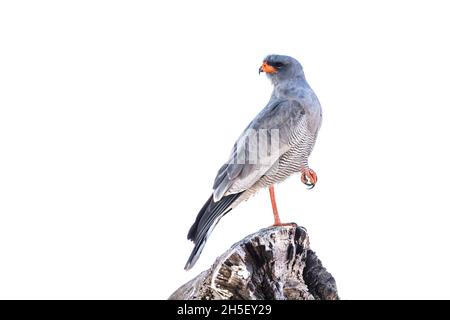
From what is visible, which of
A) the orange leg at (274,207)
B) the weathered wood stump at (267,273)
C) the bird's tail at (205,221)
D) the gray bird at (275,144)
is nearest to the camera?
the weathered wood stump at (267,273)

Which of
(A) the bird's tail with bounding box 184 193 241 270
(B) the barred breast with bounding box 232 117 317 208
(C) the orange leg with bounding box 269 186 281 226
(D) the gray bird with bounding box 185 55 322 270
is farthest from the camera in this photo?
(B) the barred breast with bounding box 232 117 317 208

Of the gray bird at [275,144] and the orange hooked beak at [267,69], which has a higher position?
the orange hooked beak at [267,69]

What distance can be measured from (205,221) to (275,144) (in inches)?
60.2

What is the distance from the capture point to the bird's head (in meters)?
9.43

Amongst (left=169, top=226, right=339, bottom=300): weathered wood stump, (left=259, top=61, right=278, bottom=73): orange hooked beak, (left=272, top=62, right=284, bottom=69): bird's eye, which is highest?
(left=272, top=62, right=284, bottom=69): bird's eye

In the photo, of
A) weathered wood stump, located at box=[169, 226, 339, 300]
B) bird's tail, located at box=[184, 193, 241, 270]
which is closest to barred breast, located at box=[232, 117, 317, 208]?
bird's tail, located at box=[184, 193, 241, 270]

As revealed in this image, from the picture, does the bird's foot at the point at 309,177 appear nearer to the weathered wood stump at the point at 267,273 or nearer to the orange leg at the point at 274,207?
the orange leg at the point at 274,207

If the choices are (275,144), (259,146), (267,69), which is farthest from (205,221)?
(267,69)

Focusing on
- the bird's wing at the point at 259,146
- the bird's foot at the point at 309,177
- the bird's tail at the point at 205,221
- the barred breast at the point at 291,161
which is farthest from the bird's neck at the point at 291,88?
the bird's tail at the point at 205,221

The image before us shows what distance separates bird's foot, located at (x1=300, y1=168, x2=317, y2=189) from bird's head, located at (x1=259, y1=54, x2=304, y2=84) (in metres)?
1.25

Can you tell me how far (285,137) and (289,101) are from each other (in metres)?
0.52

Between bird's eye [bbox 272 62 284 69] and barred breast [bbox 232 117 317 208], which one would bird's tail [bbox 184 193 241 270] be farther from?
bird's eye [bbox 272 62 284 69]

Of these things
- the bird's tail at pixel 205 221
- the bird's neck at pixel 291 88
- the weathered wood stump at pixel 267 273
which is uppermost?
the bird's neck at pixel 291 88

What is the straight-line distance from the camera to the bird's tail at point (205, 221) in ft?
24.7
